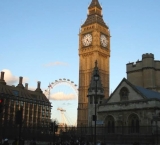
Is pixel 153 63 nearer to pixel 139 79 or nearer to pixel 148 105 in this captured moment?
pixel 139 79

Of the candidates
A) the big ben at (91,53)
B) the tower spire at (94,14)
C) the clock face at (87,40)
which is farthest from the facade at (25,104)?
the tower spire at (94,14)

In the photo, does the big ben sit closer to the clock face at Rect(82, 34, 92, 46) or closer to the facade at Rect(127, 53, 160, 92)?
the clock face at Rect(82, 34, 92, 46)

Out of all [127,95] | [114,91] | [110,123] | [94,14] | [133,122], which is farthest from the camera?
[94,14]

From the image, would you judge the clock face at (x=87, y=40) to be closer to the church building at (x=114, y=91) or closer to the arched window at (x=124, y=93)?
the church building at (x=114, y=91)

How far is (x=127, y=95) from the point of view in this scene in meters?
43.2

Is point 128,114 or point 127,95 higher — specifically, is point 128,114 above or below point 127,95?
below

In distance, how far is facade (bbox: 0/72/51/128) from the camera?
9772 cm

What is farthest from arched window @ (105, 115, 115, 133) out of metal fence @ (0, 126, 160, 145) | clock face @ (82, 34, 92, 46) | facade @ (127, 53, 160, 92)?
clock face @ (82, 34, 92, 46)

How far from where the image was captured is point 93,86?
4816cm

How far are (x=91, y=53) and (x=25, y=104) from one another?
31256mm

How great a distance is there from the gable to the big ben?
185 feet

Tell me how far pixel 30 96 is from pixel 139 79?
56920mm

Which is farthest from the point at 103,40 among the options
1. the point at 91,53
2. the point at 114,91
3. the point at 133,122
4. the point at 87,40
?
the point at 133,122

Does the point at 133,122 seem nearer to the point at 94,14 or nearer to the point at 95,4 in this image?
the point at 94,14
